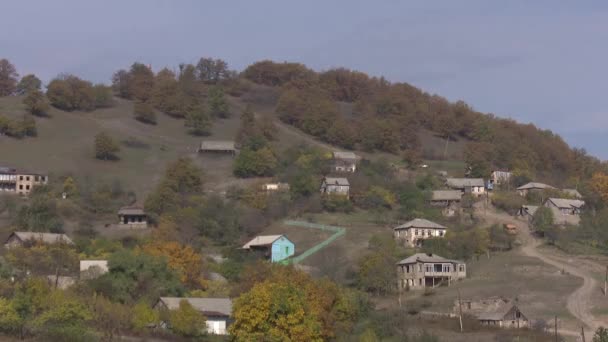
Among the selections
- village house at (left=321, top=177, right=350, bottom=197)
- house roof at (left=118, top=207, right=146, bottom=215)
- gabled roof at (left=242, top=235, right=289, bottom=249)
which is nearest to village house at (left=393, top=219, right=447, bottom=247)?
gabled roof at (left=242, top=235, right=289, bottom=249)

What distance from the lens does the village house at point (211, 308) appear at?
59.6 m

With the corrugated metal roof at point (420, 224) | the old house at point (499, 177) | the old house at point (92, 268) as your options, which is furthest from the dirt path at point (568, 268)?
the old house at point (92, 268)

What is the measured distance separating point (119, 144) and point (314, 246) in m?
38.1

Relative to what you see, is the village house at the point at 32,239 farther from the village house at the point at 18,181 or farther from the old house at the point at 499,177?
the old house at the point at 499,177

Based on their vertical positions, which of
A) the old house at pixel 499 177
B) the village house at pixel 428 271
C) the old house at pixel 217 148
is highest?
the old house at pixel 217 148

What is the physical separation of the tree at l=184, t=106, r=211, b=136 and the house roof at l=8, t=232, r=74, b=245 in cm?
4510

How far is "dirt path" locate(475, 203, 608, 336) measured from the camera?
63.2 metres

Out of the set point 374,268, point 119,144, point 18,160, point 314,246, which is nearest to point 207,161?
point 119,144

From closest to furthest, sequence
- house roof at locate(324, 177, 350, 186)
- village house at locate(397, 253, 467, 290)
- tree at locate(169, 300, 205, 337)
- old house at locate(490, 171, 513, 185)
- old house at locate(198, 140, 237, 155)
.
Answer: tree at locate(169, 300, 205, 337) < village house at locate(397, 253, 467, 290) < house roof at locate(324, 177, 350, 186) < old house at locate(490, 171, 513, 185) < old house at locate(198, 140, 237, 155)

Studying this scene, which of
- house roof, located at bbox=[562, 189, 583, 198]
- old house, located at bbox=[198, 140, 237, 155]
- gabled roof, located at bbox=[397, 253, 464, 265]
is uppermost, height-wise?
old house, located at bbox=[198, 140, 237, 155]

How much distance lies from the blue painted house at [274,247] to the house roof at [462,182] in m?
27.7

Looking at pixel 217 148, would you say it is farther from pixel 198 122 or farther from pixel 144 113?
pixel 144 113

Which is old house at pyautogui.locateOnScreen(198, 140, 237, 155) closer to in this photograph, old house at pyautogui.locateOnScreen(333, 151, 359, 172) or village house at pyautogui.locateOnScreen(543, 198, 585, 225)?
old house at pyautogui.locateOnScreen(333, 151, 359, 172)

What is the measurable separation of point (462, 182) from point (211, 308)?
5127cm
